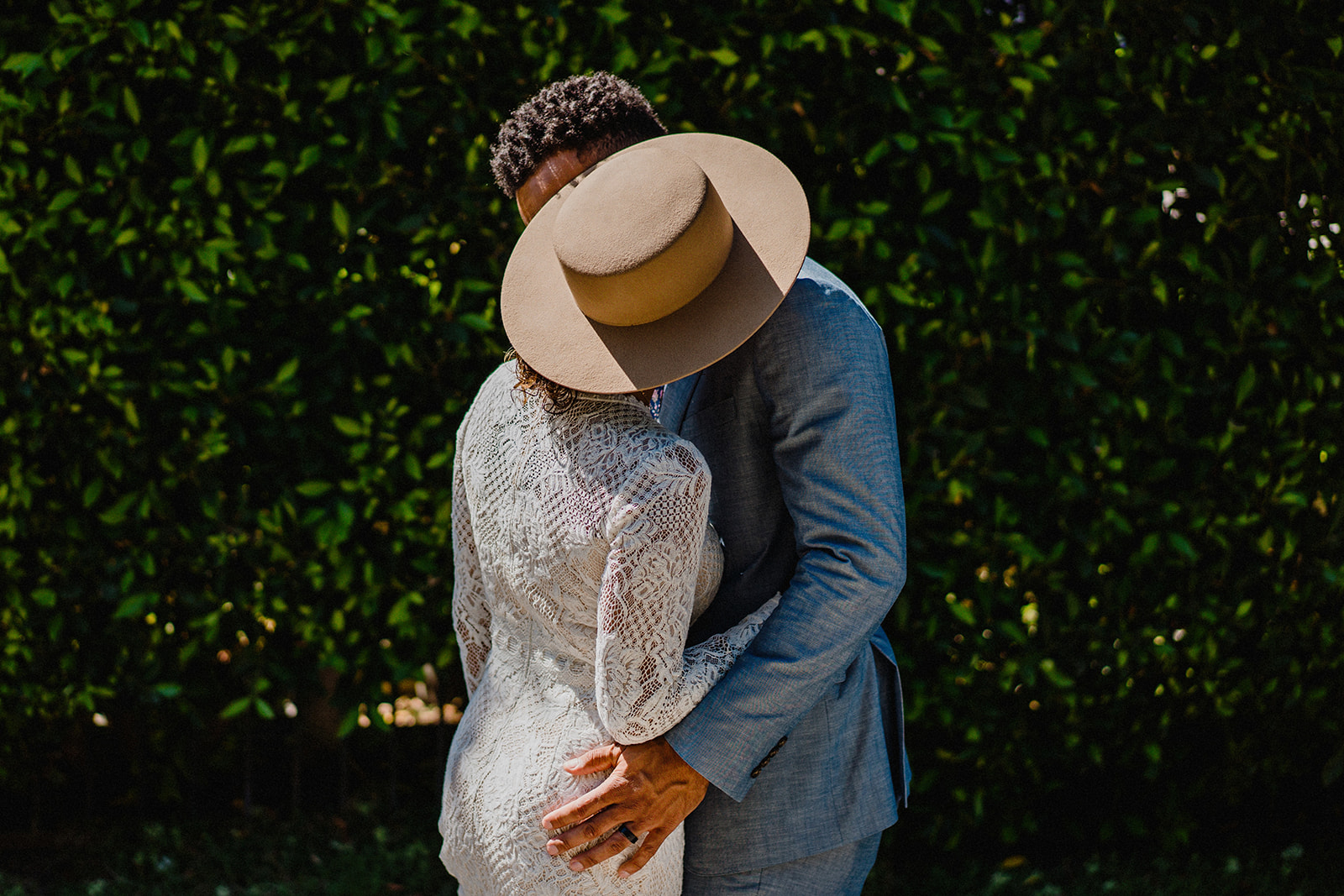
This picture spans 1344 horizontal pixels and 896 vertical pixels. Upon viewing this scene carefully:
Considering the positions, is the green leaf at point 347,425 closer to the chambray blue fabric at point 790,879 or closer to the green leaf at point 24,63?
the green leaf at point 24,63

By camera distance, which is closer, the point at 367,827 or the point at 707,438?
the point at 707,438

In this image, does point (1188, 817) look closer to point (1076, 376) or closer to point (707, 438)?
point (1076, 376)

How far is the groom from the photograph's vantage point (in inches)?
58.1

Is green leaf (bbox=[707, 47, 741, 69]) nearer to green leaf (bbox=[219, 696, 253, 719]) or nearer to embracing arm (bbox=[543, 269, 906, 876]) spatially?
embracing arm (bbox=[543, 269, 906, 876])

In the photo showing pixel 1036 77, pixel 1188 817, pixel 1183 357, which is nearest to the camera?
pixel 1036 77

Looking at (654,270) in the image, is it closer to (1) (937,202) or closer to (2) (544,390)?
(2) (544,390)

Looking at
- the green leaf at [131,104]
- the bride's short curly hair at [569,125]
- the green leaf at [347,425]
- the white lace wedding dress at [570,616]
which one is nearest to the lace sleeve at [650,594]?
the white lace wedding dress at [570,616]

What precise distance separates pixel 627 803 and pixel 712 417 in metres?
0.65

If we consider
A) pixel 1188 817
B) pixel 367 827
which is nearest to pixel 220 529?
pixel 367 827

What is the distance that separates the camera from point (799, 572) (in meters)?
1.53

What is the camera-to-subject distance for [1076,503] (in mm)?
3188

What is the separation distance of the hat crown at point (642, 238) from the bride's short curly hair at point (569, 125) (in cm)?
22

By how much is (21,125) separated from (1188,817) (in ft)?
14.8

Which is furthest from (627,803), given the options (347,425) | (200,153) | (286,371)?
(200,153)
